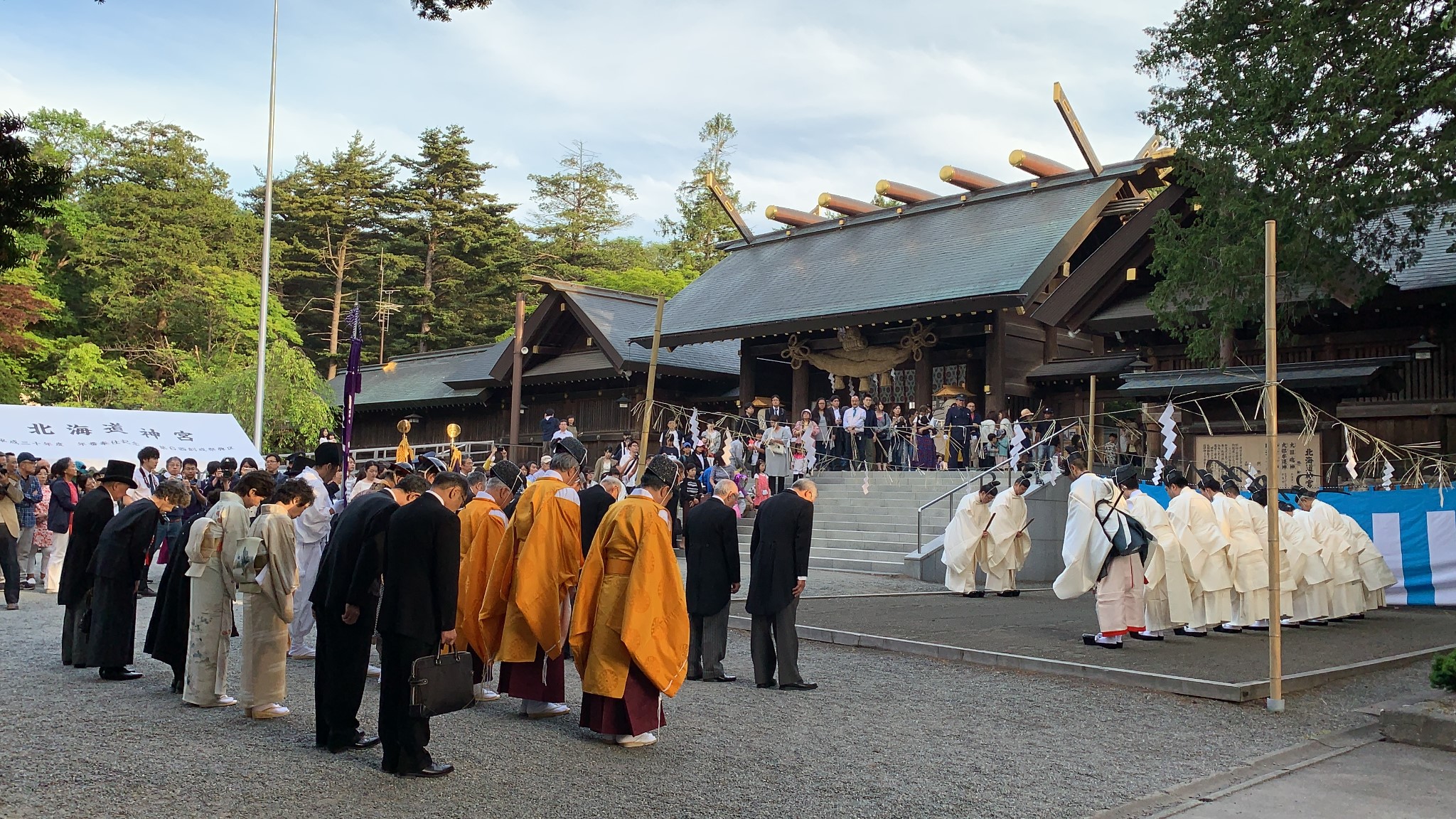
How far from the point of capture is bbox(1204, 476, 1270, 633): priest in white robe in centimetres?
1147

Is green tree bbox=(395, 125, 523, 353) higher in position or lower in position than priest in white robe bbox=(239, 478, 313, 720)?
higher

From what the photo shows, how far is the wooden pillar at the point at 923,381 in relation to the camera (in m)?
23.7

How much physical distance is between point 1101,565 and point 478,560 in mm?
6043

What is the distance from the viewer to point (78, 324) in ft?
110

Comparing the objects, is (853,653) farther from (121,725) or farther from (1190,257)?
(1190,257)

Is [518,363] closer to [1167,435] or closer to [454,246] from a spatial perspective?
[1167,435]

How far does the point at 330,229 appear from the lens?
4641 centimetres

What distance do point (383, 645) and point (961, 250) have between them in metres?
20.2

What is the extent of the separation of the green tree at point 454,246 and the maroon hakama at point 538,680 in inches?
1554

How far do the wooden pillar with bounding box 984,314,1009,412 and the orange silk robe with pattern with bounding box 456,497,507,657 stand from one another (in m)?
15.9

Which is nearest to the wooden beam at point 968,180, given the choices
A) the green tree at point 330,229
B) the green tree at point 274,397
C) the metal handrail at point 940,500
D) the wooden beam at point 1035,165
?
the wooden beam at point 1035,165

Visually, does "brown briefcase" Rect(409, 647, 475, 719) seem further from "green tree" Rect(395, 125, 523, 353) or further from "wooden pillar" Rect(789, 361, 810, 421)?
"green tree" Rect(395, 125, 523, 353)

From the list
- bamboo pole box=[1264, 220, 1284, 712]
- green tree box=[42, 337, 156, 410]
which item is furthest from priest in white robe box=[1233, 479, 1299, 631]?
green tree box=[42, 337, 156, 410]

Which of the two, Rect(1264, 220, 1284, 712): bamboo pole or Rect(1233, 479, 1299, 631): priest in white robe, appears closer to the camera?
Rect(1264, 220, 1284, 712): bamboo pole
